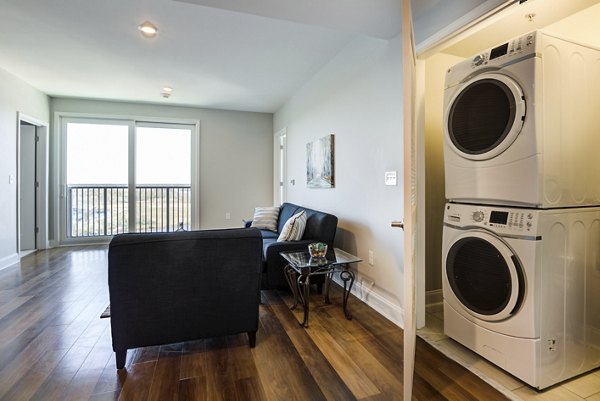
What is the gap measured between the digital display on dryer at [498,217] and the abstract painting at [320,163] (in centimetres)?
195

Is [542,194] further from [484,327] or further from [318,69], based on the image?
[318,69]

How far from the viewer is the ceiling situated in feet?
7.03

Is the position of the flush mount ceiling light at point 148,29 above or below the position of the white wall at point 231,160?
above

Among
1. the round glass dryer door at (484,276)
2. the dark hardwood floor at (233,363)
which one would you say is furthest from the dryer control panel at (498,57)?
the dark hardwood floor at (233,363)

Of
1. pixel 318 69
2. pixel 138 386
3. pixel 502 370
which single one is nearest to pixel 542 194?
pixel 502 370

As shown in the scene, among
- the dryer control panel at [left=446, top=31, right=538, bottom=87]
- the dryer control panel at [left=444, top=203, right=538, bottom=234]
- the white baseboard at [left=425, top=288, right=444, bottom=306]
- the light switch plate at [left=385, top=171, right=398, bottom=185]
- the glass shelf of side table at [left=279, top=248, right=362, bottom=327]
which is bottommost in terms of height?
the white baseboard at [left=425, top=288, right=444, bottom=306]

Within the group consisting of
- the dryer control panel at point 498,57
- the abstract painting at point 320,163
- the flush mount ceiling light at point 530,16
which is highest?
the flush mount ceiling light at point 530,16

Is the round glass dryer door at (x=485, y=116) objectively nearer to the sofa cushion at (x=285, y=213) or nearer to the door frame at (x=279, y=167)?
the sofa cushion at (x=285, y=213)

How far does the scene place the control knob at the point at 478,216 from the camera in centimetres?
180

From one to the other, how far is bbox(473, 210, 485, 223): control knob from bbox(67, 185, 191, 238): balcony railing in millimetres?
4635

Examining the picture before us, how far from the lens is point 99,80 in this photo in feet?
14.0

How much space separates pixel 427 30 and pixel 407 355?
2057 millimetres

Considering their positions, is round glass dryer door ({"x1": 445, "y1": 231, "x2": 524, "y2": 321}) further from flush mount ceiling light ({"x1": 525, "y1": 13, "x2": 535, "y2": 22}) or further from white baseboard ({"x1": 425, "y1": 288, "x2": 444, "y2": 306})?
flush mount ceiling light ({"x1": 525, "y1": 13, "x2": 535, "y2": 22})

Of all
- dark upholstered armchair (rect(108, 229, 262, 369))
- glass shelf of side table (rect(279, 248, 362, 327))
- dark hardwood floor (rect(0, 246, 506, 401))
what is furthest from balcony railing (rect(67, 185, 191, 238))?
dark upholstered armchair (rect(108, 229, 262, 369))
